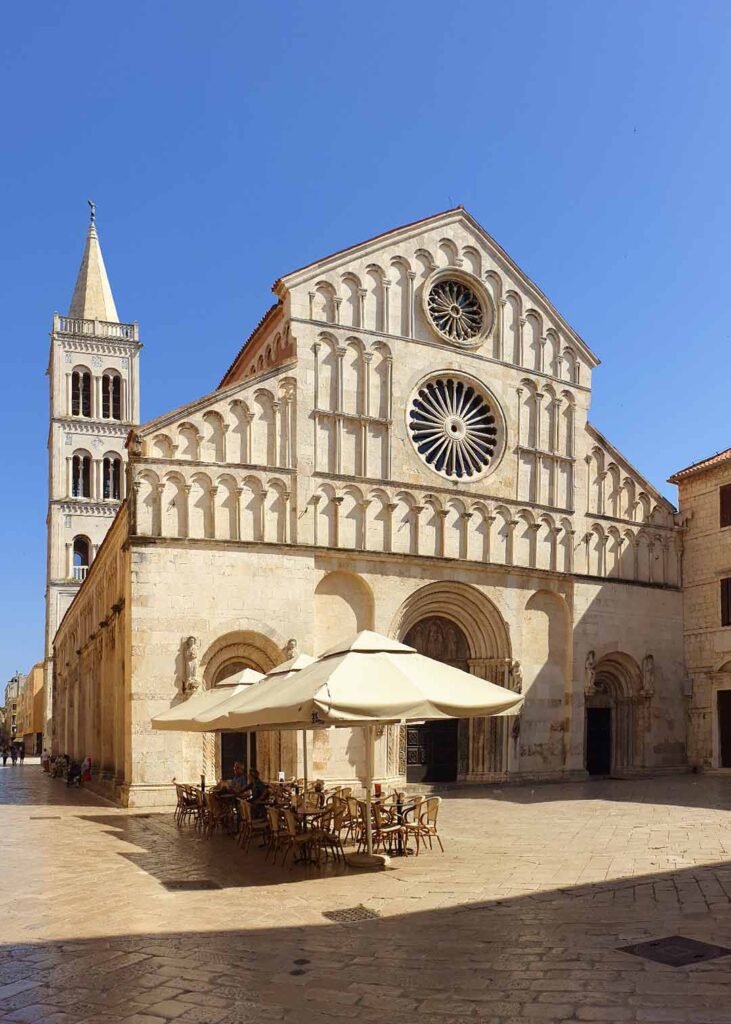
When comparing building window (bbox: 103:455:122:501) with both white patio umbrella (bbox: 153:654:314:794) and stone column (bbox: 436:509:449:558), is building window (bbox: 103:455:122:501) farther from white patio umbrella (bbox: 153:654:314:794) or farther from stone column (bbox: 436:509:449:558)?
white patio umbrella (bbox: 153:654:314:794)

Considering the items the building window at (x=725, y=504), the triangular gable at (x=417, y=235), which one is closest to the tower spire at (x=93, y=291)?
the triangular gable at (x=417, y=235)

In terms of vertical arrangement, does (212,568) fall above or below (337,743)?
above

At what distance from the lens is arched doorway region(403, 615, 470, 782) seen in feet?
88.0

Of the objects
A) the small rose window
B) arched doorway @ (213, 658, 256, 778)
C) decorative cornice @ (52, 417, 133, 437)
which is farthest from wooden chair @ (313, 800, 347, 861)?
decorative cornice @ (52, 417, 133, 437)

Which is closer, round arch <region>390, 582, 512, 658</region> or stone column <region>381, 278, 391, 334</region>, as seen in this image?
round arch <region>390, 582, 512, 658</region>

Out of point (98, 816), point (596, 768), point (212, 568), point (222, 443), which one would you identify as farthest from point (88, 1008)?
point (596, 768)

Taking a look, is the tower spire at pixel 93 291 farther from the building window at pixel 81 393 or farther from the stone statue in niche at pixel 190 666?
the stone statue in niche at pixel 190 666

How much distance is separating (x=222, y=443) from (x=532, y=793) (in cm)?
1189

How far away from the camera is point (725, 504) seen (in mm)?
30547

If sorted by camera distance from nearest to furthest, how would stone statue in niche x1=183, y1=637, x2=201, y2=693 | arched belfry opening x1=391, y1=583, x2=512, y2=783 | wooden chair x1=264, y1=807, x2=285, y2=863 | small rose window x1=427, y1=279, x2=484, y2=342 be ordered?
wooden chair x1=264, y1=807, x2=285, y2=863, stone statue in niche x1=183, y1=637, x2=201, y2=693, arched belfry opening x1=391, y1=583, x2=512, y2=783, small rose window x1=427, y1=279, x2=484, y2=342

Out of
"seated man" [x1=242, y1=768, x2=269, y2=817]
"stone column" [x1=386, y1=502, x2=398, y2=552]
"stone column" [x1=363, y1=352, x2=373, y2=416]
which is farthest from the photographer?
"stone column" [x1=363, y1=352, x2=373, y2=416]

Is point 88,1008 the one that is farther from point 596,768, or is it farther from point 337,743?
point 596,768

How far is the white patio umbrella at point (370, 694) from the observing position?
38.5ft

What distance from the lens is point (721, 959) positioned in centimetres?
809
